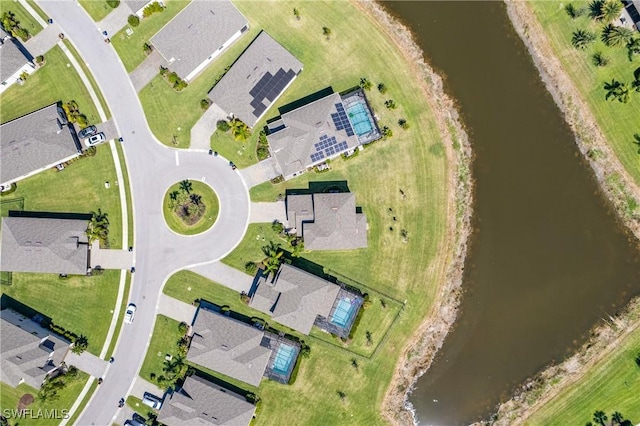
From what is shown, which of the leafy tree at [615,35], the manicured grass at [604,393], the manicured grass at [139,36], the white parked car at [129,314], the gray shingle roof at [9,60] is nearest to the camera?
the leafy tree at [615,35]

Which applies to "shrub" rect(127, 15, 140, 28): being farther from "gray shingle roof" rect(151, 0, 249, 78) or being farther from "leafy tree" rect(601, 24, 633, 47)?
"leafy tree" rect(601, 24, 633, 47)

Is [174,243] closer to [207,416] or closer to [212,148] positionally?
[212,148]

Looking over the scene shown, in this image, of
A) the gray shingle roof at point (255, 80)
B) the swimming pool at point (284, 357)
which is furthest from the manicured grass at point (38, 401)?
the gray shingle roof at point (255, 80)

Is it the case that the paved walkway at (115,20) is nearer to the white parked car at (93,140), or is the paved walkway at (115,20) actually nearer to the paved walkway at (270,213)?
the white parked car at (93,140)

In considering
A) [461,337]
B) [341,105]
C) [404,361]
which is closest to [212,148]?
[341,105]

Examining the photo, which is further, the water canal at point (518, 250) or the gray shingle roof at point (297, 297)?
the water canal at point (518, 250)

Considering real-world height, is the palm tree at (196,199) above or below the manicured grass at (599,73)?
above
